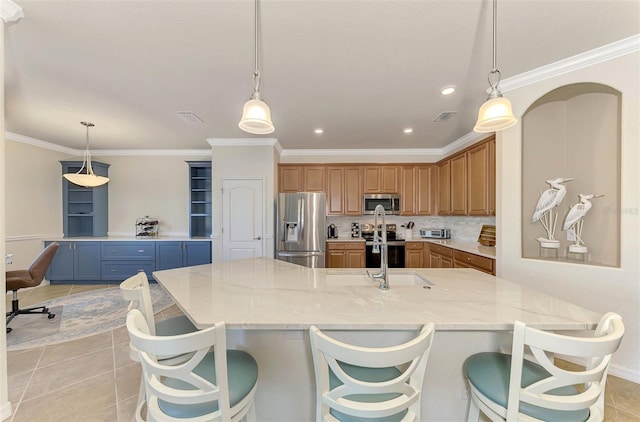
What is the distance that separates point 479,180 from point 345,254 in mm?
2197

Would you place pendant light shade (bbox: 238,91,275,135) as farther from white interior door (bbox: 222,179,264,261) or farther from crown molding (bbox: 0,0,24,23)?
white interior door (bbox: 222,179,264,261)

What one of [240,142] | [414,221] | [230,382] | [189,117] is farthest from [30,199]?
[414,221]

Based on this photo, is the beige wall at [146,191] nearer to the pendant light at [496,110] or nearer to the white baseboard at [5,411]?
the white baseboard at [5,411]

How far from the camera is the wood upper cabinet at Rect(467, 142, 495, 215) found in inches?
125

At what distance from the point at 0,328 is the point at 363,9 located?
2819mm

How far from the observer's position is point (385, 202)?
15.1 ft

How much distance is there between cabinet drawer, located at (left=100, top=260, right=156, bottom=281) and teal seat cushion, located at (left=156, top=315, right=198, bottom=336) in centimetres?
337

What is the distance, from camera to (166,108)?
2.96 metres

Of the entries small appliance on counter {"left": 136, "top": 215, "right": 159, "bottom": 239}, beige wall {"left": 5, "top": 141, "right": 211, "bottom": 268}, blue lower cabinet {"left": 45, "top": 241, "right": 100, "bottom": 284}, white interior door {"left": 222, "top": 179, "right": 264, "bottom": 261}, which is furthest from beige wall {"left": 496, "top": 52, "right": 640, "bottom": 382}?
blue lower cabinet {"left": 45, "top": 241, "right": 100, "bottom": 284}

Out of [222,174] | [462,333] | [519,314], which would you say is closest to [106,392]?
[462,333]

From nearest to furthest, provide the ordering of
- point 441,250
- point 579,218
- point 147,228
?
point 579,218
point 441,250
point 147,228

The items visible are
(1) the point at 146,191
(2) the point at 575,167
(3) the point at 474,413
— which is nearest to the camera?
(3) the point at 474,413

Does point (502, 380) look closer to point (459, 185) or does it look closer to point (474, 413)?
point (474, 413)

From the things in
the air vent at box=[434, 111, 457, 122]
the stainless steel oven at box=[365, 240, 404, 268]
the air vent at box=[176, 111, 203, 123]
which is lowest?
the stainless steel oven at box=[365, 240, 404, 268]
